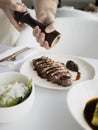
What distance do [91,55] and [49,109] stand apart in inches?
25.2

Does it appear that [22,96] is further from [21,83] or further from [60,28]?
[60,28]

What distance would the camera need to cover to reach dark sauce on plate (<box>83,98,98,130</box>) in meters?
0.53

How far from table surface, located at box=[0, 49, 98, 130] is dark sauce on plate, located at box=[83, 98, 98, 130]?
29 mm

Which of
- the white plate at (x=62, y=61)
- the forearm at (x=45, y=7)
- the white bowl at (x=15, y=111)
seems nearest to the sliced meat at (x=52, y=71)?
the white plate at (x=62, y=61)

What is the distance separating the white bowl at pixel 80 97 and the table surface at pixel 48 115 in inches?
1.0

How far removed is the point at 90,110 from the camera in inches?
22.7

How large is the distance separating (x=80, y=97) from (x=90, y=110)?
0.05 meters

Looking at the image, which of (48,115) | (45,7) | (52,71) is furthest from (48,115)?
(45,7)

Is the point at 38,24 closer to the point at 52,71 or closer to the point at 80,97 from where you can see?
the point at 52,71

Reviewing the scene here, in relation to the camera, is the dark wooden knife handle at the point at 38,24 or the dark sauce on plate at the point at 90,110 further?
the dark wooden knife handle at the point at 38,24

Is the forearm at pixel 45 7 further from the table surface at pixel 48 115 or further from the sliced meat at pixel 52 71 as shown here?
the table surface at pixel 48 115

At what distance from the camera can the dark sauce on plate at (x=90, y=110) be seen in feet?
1.73

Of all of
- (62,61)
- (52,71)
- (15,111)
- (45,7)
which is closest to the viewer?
(15,111)

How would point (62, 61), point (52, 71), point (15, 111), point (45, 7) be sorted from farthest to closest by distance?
point (45, 7)
point (62, 61)
point (52, 71)
point (15, 111)
